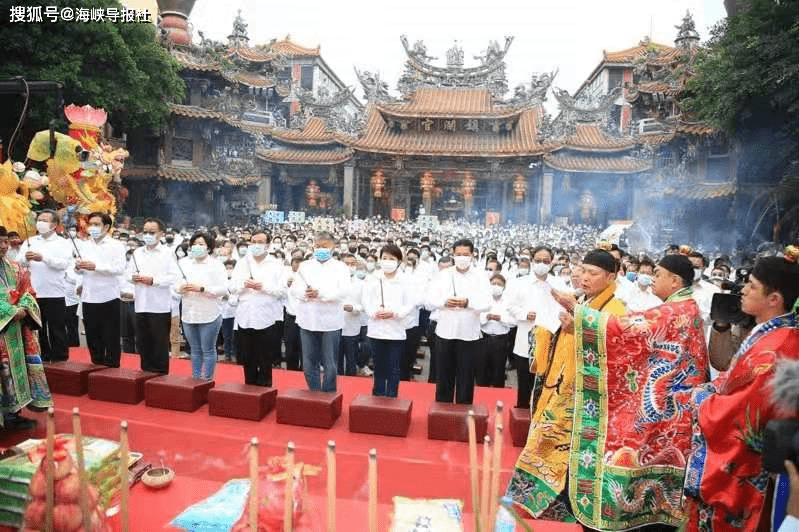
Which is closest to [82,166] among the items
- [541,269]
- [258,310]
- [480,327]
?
[258,310]

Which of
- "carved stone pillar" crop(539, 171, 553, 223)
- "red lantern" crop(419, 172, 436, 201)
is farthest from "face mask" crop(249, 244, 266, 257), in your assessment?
"carved stone pillar" crop(539, 171, 553, 223)

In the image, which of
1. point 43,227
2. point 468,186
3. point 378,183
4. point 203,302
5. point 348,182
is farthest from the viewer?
point 348,182

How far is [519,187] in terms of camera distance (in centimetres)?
2219

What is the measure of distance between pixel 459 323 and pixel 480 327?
0.70 meters

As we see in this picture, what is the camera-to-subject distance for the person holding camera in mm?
2340

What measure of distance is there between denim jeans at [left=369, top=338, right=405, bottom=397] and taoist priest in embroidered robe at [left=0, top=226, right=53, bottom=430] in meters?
2.80

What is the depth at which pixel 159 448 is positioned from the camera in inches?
172

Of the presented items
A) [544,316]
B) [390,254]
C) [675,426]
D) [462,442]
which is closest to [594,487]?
[675,426]

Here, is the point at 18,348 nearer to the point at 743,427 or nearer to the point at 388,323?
the point at 388,323

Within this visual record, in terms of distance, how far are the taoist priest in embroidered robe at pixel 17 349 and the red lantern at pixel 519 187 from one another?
19.6 meters

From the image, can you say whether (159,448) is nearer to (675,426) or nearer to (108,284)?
(108,284)

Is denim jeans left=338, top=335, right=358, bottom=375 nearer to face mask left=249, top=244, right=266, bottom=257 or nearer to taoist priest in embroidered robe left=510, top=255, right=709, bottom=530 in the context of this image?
face mask left=249, top=244, right=266, bottom=257

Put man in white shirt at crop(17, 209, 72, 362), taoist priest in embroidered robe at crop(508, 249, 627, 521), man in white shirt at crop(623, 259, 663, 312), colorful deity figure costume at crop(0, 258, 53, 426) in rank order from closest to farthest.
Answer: taoist priest in embroidered robe at crop(508, 249, 627, 521)
colorful deity figure costume at crop(0, 258, 53, 426)
man in white shirt at crop(17, 209, 72, 362)
man in white shirt at crop(623, 259, 663, 312)

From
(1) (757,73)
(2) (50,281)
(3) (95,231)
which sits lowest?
(2) (50,281)
